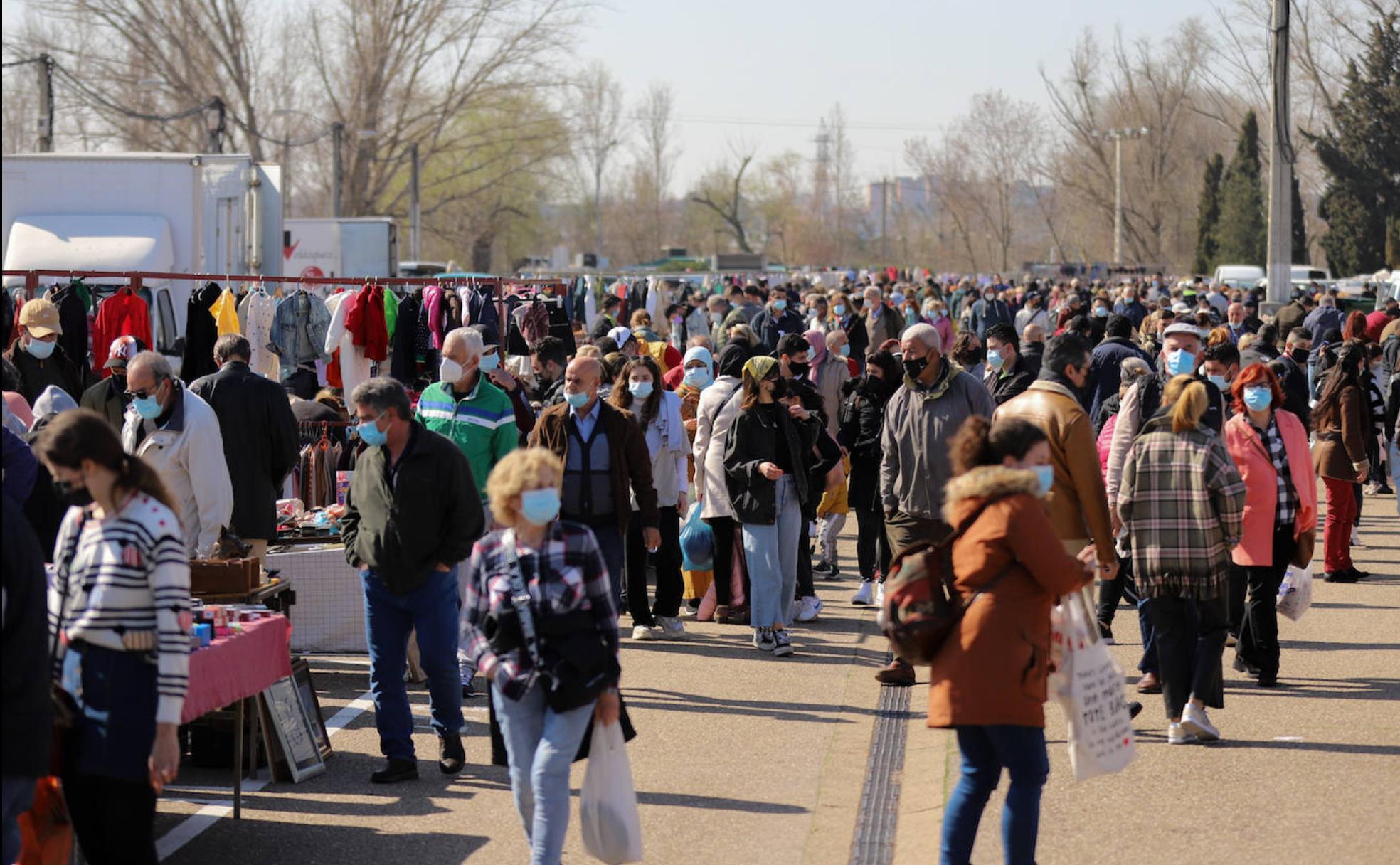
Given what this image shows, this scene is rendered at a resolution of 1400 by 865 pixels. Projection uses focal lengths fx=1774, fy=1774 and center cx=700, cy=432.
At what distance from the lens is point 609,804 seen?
19.5 feet

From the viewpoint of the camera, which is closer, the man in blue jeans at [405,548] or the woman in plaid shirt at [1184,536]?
the man in blue jeans at [405,548]

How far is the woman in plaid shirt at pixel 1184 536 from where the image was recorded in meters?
8.03

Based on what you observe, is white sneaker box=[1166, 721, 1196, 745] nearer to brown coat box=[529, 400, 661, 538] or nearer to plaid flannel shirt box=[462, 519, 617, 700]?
brown coat box=[529, 400, 661, 538]

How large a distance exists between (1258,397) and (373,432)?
4.60 meters

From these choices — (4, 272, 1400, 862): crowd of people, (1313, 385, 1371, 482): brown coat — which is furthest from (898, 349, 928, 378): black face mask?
(1313, 385, 1371, 482): brown coat

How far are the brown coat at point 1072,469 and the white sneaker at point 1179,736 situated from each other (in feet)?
2.95

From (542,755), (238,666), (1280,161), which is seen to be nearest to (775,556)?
(238,666)

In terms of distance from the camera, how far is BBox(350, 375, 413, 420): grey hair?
748 centimetres

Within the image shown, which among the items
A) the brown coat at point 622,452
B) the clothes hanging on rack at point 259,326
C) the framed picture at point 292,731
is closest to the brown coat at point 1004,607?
the framed picture at point 292,731

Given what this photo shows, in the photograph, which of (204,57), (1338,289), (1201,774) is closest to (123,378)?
(1201,774)

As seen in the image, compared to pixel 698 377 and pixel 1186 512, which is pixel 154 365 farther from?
pixel 698 377

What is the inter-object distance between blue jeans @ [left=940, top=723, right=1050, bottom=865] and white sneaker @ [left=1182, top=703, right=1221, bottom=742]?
258 cm

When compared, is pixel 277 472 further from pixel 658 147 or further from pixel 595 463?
pixel 658 147

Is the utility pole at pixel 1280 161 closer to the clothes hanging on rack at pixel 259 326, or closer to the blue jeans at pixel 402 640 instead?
the clothes hanging on rack at pixel 259 326
